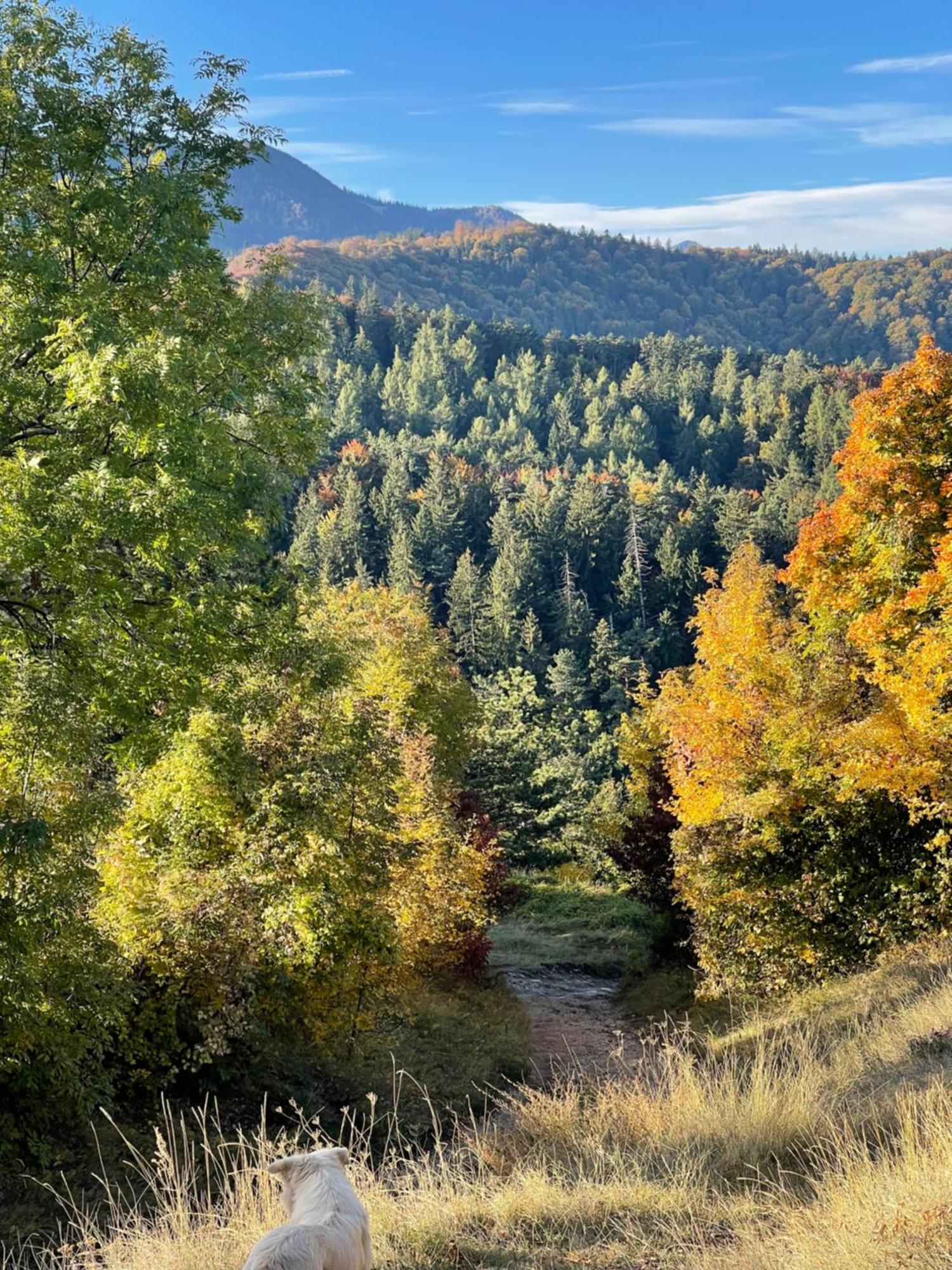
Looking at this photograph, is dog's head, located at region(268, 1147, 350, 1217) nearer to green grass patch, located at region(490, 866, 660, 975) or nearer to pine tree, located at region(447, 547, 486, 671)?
green grass patch, located at region(490, 866, 660, 975)

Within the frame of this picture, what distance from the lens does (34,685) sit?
358 inches

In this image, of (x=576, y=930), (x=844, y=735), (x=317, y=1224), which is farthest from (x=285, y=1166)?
(x=576, y=930)

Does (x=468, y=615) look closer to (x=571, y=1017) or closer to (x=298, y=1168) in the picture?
(x=571, y=1017)

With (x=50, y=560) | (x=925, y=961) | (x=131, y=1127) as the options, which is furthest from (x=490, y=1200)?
(x=925, y=961)

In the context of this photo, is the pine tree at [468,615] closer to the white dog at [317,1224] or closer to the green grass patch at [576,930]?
the green grass patch at [576,930]

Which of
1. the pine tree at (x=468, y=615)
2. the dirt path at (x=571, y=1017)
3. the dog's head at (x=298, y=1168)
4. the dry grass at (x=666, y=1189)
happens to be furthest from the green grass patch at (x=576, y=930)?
the pine tree at (x=468, y=615)

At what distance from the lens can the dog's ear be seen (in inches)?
150

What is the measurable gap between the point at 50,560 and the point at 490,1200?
679cm

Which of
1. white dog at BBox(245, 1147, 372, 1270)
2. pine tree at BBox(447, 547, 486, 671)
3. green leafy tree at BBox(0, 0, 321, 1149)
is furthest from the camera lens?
pine tree at BBox(447, 547, 486, 671)

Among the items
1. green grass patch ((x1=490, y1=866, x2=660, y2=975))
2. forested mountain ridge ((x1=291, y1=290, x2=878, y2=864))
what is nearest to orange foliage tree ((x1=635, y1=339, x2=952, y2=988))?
green grass patch ((x1=490, y1=866, x2=660, y2=975))

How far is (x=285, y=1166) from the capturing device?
151 inches

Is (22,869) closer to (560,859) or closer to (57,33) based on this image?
(57,33)

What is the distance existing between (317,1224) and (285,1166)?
0.50m

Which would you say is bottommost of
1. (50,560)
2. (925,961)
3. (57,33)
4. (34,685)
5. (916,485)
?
(925,961)
